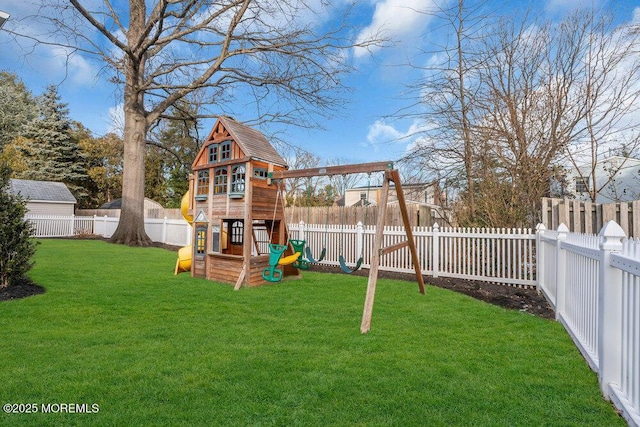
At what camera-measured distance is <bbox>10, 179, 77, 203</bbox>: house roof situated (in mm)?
21641

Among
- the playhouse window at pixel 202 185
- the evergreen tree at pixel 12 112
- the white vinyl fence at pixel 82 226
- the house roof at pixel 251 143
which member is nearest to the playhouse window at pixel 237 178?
the house roof at pixel 251 143

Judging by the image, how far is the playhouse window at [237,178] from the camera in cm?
739

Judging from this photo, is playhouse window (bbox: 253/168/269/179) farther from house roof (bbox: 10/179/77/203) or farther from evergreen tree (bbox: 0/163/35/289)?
house roof (bbox: 10/179/77/203)

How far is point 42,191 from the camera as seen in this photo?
22609 mm

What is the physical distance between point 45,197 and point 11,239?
20.4 meters

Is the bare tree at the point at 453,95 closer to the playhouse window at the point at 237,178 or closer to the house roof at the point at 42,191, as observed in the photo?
the playhouse window at the point at 237,178

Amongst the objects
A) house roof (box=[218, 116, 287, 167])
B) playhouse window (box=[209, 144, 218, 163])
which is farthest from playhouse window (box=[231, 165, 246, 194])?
playhouse window (box=[209, 144, 218, 163])

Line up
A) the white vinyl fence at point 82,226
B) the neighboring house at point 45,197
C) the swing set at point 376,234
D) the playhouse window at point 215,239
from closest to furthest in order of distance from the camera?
the swing set at point 376,234 < the playhouse window at point 215,239 < the white vinyl fence at point 82,226 < the neighboring house at point 45,197

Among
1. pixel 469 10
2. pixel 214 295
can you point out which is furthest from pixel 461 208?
pixel 214 295

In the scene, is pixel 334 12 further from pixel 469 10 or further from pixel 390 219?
pixel 390 219

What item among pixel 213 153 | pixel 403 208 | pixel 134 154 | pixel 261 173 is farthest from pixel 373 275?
pixel 134 154

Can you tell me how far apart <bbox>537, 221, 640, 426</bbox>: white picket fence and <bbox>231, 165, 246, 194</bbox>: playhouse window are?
581cm

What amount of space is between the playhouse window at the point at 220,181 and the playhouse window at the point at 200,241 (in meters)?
0.94

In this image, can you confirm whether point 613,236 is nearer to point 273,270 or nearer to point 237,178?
point 273,270
